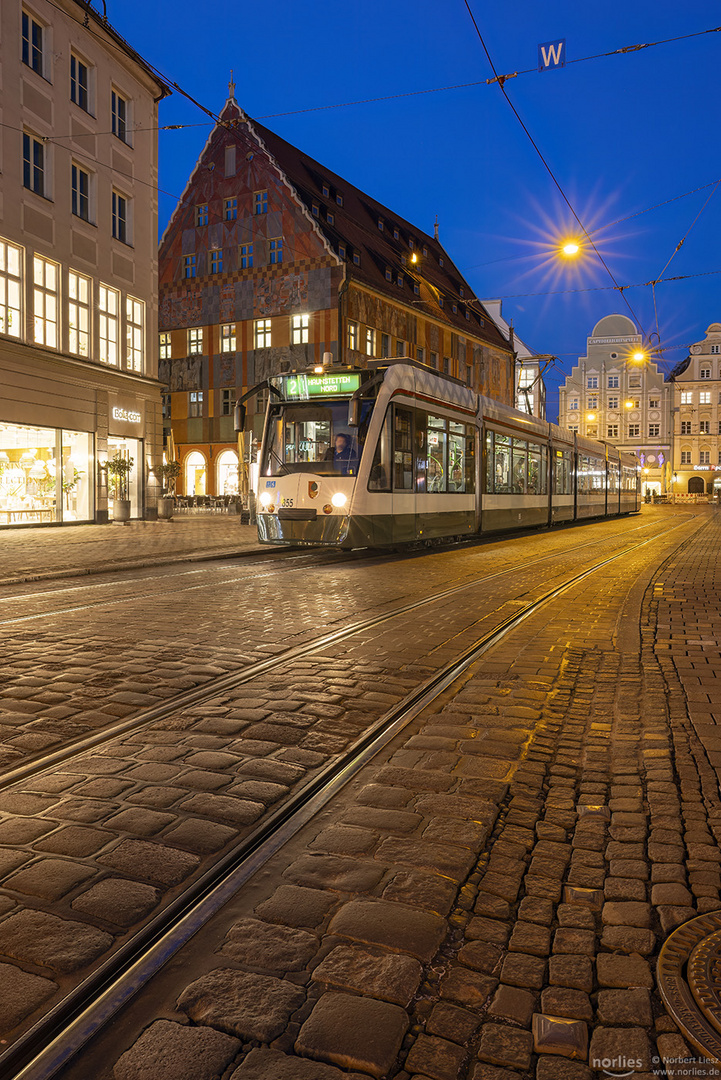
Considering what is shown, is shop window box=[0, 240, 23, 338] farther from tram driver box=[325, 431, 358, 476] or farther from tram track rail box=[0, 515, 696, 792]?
tram track rail box=[0, 515, 696, 792]

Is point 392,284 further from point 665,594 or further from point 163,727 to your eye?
point 163,727

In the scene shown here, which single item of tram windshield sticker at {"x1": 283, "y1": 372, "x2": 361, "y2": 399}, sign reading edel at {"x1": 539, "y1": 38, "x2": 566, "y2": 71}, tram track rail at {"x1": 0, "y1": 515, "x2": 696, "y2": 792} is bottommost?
tram track rail at {"x1": 0, "y1": 515, "x2": 696, "y2": 792}

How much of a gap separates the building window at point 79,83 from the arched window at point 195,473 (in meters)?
20.8

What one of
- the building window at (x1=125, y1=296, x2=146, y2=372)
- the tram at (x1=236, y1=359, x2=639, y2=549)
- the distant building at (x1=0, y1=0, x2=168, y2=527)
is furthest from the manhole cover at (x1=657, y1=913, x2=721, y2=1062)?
the building window at (x1=125, y1=296, x2=146, y2=372)

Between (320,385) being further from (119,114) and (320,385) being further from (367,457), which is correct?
(119,114)

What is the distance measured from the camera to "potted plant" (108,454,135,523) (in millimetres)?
26234

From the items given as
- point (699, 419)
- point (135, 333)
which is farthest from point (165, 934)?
point (699, 419)

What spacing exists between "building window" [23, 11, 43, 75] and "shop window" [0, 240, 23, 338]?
522 cm

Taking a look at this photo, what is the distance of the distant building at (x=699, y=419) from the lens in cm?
8881

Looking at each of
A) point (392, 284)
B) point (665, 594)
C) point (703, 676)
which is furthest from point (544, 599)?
point (392, 284)

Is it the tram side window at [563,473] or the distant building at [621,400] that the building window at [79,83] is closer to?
the tram side window at [563,473]

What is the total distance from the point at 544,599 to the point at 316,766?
6.30 metres

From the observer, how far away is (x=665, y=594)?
10.2 m

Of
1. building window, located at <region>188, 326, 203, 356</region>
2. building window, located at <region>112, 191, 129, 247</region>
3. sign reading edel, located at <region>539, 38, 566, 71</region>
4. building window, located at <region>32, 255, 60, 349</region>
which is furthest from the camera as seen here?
building window, located at <region>188, 326, 203, 356</region>
